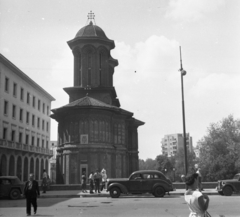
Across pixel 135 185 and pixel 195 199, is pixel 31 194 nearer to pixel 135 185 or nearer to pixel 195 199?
pixel 195 199

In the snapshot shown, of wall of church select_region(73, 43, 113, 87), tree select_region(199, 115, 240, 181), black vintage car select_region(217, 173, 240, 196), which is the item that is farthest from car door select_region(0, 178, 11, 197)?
tree select_region(199, 115, 240, 181)

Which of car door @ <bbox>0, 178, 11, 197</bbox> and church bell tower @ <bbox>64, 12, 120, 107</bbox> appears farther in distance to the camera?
church bell tower @ <bbox>64, 12, 120, 107</bbox>

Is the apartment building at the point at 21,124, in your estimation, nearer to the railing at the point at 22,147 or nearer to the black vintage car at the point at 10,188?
the railing at the point at 22,147

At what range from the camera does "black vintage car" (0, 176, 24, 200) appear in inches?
814

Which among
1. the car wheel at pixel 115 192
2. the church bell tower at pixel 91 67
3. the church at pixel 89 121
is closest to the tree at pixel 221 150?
the church at pixel 89 121

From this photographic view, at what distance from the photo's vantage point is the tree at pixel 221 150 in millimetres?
44375

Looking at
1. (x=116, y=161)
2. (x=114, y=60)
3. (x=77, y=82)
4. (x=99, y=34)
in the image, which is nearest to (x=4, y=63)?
(x=77, y=82)

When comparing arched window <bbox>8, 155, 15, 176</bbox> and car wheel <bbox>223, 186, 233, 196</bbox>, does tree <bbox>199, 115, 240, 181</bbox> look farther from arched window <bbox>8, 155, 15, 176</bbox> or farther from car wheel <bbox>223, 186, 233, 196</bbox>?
arched window <bbox>8, 155, 15, 176</bbox>

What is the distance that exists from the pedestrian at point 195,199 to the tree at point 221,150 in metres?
40.5

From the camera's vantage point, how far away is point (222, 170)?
44.2 m

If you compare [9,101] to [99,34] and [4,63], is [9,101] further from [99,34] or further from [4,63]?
[99,34]

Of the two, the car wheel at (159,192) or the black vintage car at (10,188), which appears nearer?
the car wheel at (159,192)

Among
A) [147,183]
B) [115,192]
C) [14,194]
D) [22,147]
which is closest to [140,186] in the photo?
[147,183]

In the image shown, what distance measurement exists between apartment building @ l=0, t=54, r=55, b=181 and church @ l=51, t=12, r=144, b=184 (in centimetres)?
935
